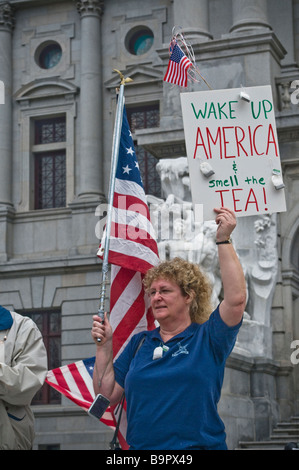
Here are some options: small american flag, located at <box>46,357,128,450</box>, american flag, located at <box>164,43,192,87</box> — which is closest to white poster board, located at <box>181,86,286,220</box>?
small american flag, located at <box>46,357,128,450</box>

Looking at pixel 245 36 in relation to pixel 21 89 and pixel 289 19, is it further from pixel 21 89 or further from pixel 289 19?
pixel 21 89

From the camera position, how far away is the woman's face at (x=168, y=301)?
16.5ft

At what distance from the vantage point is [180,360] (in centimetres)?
482

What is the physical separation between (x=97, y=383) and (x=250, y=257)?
11.3 metres

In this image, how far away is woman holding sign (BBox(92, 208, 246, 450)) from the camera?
467cm

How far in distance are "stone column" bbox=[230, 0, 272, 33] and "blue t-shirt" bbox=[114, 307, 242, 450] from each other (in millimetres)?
14739

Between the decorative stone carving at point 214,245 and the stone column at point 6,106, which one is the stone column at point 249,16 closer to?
the decorative stone carving at point 214,245

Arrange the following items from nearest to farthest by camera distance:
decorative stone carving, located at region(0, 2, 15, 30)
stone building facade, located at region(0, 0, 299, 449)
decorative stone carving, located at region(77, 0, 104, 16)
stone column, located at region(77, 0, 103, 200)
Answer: stone building facade, located at region(0, 0, 299, 449)
stone column, located at region(77, 0, 103, 200)
decorative stone carving, located at region(77, 0, 104, 16)
decorative stone carving, located at region(0, 2, 15, 30)

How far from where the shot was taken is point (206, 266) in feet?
48.5

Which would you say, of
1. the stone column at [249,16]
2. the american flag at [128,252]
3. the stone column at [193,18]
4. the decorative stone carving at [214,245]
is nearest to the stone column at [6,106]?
the stone column at [193,18]

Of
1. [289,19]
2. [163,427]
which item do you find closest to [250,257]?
[289,19]

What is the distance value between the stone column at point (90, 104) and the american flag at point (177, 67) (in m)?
13.7

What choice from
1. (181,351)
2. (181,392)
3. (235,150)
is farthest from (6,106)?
Result: (181,392)

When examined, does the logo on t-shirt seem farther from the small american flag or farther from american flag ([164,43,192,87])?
american flag ([164,43,192,87])
